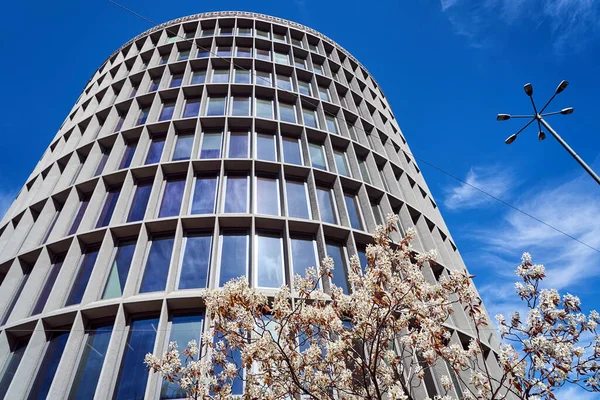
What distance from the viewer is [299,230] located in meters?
12.5

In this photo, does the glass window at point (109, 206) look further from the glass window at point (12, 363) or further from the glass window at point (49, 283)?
the glass window at point (12, 363)

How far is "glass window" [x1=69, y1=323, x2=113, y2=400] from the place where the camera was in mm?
8820

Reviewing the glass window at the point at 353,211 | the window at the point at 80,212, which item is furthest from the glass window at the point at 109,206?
the glass window at the point at 353,211

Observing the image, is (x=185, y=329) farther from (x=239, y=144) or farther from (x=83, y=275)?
(x=239, y=144)

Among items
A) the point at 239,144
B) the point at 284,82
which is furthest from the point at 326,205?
the point at 284,82

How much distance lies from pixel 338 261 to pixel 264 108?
8.51 metres

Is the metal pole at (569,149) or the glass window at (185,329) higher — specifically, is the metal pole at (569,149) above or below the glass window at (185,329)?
above

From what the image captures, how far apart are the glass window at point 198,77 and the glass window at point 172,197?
6.84 meters

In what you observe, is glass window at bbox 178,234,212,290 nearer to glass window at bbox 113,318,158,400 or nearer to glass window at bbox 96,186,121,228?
glass window at bbox 113,318,158,400

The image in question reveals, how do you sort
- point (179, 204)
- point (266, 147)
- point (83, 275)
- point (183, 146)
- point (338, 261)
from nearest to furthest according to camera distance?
point (83, 275), point (338, 261), point (179, 204), point (183, 146), point (266, 147)

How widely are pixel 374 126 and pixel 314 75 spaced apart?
4.29m

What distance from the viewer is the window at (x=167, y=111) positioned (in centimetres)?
1661

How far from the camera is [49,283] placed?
11.6m

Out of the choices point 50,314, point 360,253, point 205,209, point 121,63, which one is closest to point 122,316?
point 50,314
